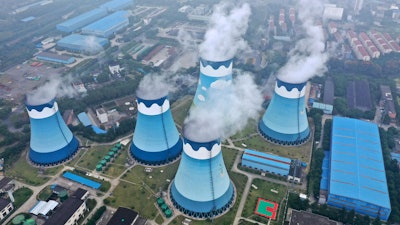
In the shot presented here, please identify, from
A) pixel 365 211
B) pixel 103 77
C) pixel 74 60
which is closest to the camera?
pixel 365 211

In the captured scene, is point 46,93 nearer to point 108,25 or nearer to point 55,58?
point 55,58

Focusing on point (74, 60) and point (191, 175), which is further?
point (74, 60)

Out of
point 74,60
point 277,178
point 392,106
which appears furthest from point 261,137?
point 74,60

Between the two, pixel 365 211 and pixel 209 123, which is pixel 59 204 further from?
pixel 365 211

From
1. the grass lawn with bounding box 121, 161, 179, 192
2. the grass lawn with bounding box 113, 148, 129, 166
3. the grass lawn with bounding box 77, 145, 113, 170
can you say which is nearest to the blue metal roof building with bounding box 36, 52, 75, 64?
the grass lawn with bounding box 77, 145, 113, 170

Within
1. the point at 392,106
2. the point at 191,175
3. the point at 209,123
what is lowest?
the point at 392,106

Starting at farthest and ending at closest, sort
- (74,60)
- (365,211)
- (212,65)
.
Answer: (74,60), (212,65), (365,211)
